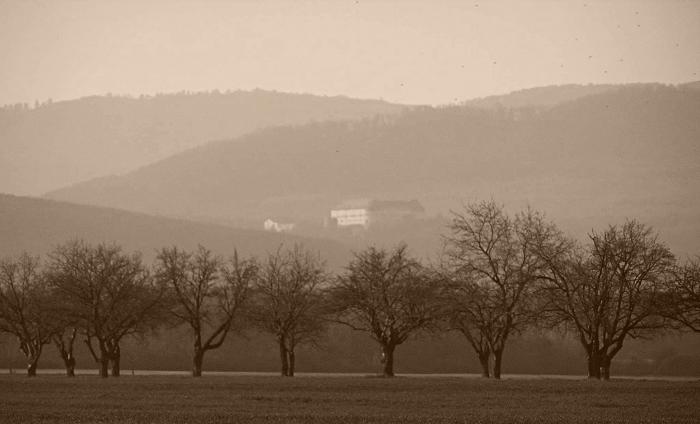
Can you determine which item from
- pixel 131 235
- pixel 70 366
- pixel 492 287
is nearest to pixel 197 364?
pixel 70 366

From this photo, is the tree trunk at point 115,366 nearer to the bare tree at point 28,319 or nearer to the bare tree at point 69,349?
the bare tree at point 69,349

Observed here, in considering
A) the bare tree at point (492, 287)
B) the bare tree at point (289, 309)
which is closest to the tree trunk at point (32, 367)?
the bare tree at point (289, 309)

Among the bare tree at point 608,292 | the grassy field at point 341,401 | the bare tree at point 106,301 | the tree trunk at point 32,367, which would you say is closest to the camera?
the grassy field at point 341,401

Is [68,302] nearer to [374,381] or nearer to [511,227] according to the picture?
[374,381]

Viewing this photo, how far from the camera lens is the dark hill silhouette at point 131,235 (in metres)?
177

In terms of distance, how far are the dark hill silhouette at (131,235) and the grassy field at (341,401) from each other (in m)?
106

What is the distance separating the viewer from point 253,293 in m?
84.5

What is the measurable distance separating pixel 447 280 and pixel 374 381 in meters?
11.4

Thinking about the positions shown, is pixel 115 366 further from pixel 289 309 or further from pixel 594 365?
pixel 594 365

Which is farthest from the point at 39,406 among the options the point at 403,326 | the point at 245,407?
the point at 403,326

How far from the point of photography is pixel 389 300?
79562mm

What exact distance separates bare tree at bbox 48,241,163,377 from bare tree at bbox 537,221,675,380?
2654 cm

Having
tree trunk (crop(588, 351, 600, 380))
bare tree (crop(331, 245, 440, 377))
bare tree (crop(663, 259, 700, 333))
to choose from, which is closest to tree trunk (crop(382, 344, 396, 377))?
bare tree (crop(331, 245, 440, 377))

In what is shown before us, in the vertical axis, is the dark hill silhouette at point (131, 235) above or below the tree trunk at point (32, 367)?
above
